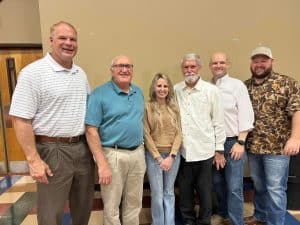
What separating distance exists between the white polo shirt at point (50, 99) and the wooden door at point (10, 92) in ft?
7.90

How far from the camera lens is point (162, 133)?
7.44ft

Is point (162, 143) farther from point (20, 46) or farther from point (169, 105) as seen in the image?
point (20, 46)

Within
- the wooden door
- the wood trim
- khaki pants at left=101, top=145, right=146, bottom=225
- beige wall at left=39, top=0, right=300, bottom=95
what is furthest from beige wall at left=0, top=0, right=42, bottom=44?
khaki pants at left=101, top=145, right=146, bottom=225

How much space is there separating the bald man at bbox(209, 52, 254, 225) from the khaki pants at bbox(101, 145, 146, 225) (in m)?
0.75

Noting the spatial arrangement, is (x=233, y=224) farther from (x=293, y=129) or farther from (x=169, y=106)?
(x=169, y=106)

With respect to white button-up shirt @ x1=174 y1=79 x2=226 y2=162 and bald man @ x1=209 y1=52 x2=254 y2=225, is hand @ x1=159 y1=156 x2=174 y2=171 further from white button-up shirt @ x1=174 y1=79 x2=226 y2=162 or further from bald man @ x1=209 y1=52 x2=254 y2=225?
bald man @ x1=209 y1=52 x2=254 y2=225

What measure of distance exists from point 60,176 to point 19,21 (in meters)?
2.67

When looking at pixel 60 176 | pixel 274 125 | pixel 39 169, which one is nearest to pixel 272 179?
pixel 274 125

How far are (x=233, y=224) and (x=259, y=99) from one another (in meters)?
1.11

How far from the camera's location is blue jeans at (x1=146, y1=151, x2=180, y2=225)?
2.28 metres

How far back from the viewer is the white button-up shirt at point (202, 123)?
7.46 ft

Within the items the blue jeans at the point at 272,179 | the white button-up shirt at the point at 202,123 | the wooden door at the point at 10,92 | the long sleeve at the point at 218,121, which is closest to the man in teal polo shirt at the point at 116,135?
the white button-up shirt at the point at 202,123

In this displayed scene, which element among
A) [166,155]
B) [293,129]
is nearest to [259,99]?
[293,129]

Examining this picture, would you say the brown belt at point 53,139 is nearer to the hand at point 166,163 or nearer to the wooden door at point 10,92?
the hand at point 166,163
